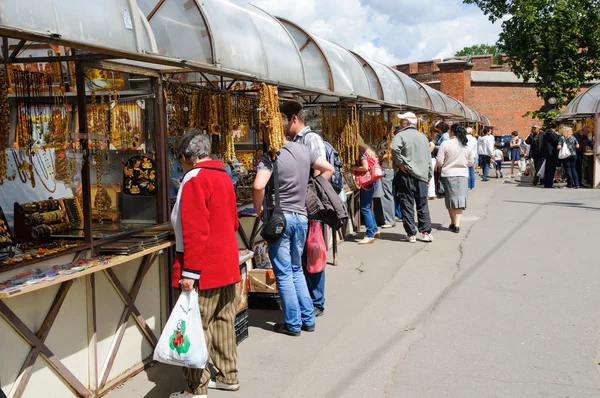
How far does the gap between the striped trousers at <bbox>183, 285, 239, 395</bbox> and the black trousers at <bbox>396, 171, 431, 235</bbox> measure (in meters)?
5.81

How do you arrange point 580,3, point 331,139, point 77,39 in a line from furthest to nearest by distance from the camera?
point 580,3 → point 331,139 → point 77,39

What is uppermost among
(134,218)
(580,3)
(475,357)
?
(580,3)

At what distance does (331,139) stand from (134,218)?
4.95 m

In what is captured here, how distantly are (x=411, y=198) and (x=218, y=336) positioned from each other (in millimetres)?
5994

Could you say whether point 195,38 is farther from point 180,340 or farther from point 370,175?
point 370,175

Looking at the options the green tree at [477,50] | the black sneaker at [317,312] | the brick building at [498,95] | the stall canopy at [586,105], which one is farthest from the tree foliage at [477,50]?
the black sneaker at [317,312]

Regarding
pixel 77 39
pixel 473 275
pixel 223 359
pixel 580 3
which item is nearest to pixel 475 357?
pixel 223 359

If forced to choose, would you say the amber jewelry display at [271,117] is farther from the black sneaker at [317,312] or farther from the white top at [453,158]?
the white top at [453,158]

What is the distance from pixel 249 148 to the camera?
9234mm

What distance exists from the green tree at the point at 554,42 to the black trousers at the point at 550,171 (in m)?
11.3

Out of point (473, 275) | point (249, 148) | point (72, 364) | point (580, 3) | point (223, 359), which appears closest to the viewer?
point (72, 364)

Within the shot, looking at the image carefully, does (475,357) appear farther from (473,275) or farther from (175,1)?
→ (175,1)

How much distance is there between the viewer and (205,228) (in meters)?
3.97

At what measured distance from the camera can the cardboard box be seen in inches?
244
